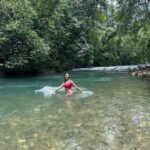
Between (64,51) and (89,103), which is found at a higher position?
(64,51)

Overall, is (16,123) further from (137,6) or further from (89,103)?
(137,6)

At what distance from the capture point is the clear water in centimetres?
662

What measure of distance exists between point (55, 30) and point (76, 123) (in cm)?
2187

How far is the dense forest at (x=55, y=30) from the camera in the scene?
76.0ft

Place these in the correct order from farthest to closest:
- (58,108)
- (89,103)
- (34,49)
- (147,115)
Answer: (34,49), (89,103), (58,108), (147,115)

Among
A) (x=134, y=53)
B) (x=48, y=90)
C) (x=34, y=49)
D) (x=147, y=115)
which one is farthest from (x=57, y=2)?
(x=134, y=53)

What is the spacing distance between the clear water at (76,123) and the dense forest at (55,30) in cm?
1092

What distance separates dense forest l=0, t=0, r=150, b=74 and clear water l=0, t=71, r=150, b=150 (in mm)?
10919

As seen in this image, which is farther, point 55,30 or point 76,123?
point 55,30

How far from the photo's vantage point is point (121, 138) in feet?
22.8

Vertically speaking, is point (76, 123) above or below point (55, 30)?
below

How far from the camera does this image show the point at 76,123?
8508 millimetres

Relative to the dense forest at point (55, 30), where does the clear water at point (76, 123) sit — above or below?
below

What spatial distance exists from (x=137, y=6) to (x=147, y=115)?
46.8 ft
